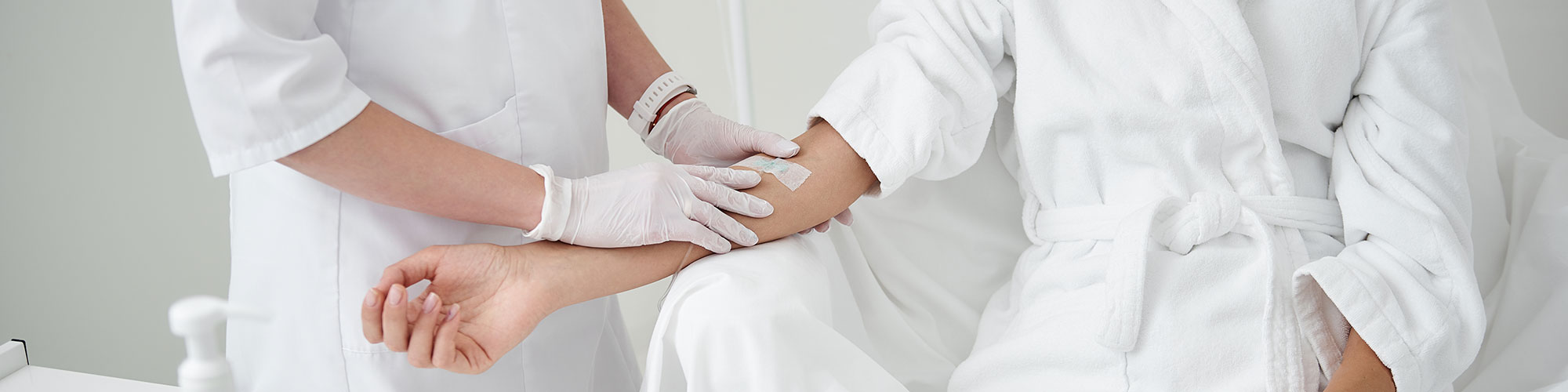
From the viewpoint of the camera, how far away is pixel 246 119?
2.43ft

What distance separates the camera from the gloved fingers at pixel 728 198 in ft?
3.24

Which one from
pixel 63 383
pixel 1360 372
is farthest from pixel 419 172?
pixel 1360 372

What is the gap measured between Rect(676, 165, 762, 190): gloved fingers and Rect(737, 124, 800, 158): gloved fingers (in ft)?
0.20

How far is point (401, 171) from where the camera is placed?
83 cm

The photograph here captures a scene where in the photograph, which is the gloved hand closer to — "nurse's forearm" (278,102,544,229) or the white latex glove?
the white latex glove

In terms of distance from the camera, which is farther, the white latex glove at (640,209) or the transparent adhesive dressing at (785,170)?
Answer: the transparent adhesive dressing at (785,170)

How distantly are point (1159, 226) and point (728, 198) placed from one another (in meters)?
0.49

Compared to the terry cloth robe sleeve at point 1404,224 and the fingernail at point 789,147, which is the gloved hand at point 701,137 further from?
the terry cloth robe sleeve at point 1404,224

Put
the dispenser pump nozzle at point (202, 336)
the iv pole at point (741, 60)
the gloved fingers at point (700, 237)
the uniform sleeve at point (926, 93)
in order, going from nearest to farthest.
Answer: the dispenser pump nozzle at point (202, 336) < the gloved fingers at point (700, 237) < the uniform sleeve at point (926, 93) < the iv pole at point (741, 60)

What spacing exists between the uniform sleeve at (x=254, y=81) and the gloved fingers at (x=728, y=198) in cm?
35

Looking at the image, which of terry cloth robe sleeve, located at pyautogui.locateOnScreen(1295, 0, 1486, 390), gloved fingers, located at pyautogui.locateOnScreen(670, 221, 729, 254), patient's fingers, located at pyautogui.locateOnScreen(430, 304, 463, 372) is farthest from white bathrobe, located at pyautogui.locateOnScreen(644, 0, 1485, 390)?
patient's fingers, located at pyautogui.locateOnScreen(430, 304, 463, 372)

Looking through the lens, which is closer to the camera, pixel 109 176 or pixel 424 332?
pixel 424 332

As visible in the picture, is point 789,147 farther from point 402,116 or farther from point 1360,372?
point 1360,372

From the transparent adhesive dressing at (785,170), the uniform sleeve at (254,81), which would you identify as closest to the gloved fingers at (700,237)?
the transparent adhesive dressing at (785,170)
